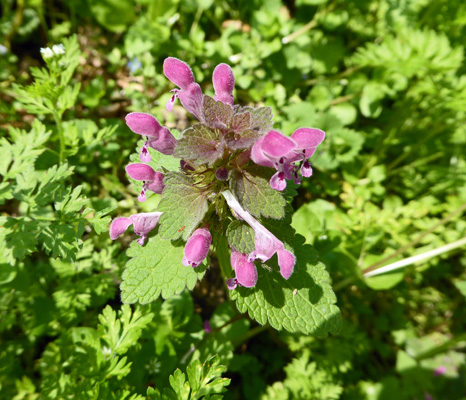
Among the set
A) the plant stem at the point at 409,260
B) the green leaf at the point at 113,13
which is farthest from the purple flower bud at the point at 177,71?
the green leaf at the point at 113,13

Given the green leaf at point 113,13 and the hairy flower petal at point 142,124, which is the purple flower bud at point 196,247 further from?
the green leaf at point 113,13

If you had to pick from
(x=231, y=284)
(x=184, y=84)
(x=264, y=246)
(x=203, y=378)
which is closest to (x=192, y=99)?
(x=184, y=84)

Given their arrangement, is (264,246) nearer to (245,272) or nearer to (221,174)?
(245,272)

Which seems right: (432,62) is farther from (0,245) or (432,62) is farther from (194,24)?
(0,245)

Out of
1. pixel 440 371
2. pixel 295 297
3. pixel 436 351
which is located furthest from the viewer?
pixel 440 371

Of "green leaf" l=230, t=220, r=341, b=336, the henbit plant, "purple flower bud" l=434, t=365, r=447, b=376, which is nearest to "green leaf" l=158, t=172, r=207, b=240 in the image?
the henbit plant
